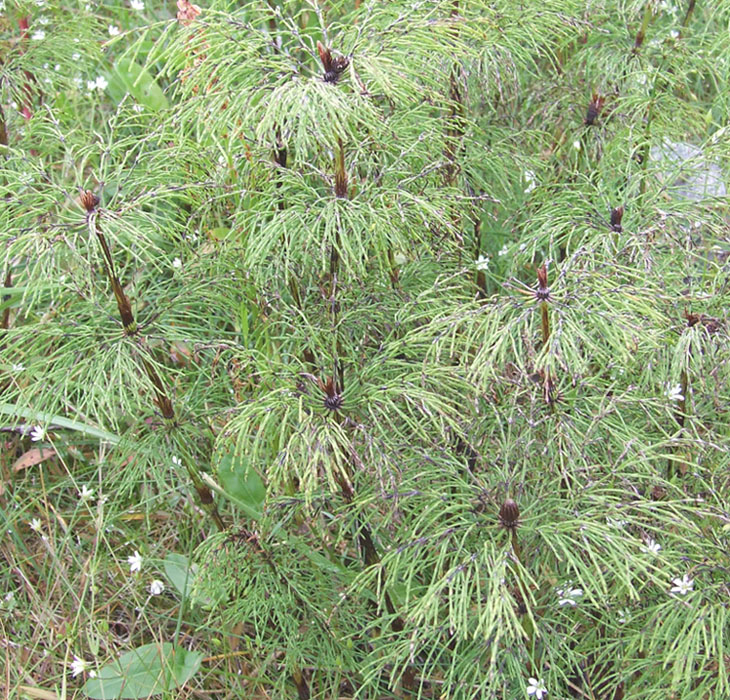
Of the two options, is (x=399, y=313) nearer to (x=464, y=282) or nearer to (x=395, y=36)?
(x=464, y=282)

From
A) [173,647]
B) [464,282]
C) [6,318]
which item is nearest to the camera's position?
[464,282]

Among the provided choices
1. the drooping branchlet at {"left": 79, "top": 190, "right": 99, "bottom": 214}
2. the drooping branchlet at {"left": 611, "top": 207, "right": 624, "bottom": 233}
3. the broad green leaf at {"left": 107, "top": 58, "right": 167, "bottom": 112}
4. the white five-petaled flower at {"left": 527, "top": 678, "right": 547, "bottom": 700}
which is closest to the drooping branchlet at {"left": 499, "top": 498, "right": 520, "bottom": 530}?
the white five-petaled flower at {"left": 527, "top": 678, "right": 547, "bottom": 700}

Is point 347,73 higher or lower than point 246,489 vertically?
higher

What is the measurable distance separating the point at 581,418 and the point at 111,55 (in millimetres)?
3093

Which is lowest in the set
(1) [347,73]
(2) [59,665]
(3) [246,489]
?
(2) [59,665]

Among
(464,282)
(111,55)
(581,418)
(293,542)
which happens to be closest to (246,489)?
(293,542)

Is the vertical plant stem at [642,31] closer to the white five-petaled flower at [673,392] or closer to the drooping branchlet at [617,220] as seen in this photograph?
the drooping branchlet at [617,220]

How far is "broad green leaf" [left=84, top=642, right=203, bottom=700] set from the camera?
8.40 ft

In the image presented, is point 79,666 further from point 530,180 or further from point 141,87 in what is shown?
point 141,87

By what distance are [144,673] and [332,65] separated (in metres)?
1.72

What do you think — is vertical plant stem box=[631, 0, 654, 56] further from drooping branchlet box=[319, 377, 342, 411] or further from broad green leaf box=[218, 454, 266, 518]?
broad green leaf box=[218, 454, 266, 518]

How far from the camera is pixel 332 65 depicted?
76.5 inches

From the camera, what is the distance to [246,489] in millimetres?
2670

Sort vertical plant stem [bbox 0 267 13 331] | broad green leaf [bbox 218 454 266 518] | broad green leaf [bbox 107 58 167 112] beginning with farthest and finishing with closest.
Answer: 1. broad green leaf [bbox 107 58 167 112]
2. vertical plant stem [bbox 0 267 13 331]
3. broad green leaf [bbox 218 454 266 518]
